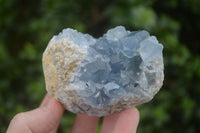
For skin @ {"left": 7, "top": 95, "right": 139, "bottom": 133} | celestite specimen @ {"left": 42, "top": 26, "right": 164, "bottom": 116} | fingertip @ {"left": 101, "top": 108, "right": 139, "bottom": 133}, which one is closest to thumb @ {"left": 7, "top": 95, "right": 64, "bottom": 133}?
skin @ {"left": 7, "top": 95, "right": 139, "bottom": 133}

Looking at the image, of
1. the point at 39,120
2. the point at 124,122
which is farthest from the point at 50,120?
the point at 124,122

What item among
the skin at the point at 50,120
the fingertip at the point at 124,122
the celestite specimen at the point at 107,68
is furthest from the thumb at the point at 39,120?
the fingertip at the point at 124,122

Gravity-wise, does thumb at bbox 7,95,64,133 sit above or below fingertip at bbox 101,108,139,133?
above

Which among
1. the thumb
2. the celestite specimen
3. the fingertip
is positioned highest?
the celestite specimen

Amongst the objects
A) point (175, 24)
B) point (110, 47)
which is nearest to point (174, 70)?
point (175, 24)

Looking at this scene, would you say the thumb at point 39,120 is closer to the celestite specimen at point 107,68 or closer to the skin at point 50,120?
the skin at point 50,120

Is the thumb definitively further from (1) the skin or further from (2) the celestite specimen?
(2) the celestite specimen
